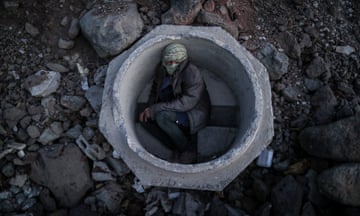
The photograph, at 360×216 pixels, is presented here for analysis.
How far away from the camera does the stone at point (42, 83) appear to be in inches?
175

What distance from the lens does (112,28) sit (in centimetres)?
438

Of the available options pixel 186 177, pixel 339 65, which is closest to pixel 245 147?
pixel 186 177

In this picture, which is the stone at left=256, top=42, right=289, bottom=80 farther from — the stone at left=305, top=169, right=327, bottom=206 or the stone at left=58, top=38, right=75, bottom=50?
the stone at left=58, top=38, right=75, bottom=50

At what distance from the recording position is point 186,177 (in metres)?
3.76

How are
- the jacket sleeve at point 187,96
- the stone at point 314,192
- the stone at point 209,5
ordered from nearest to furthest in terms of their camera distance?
the stone at point 314,192 < the jacket sleeve at point 187,96 < the stone at point 209,5

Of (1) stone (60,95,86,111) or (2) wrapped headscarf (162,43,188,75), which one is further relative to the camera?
Answer: (1) stone (60,95,86,111)

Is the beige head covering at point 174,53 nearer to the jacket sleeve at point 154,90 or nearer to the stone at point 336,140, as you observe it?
the jacket sleeve at point 154,90

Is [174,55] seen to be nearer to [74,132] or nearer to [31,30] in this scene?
[74,132]

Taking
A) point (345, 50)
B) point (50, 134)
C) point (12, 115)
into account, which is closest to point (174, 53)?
point (50, 134)

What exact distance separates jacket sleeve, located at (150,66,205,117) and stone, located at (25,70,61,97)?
3.59 feet

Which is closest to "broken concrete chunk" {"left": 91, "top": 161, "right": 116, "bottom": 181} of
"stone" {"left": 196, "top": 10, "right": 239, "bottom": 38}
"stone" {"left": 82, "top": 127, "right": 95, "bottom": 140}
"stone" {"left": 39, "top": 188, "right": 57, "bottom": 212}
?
"stone" {"left": 82, "top": 127, "right": 95, "bottom": 140}

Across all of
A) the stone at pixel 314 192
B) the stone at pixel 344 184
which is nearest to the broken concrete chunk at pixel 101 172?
the stone at pixel 314 192

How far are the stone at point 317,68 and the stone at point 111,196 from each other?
7.43 ft

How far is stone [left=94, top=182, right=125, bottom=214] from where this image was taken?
421 centimetres
